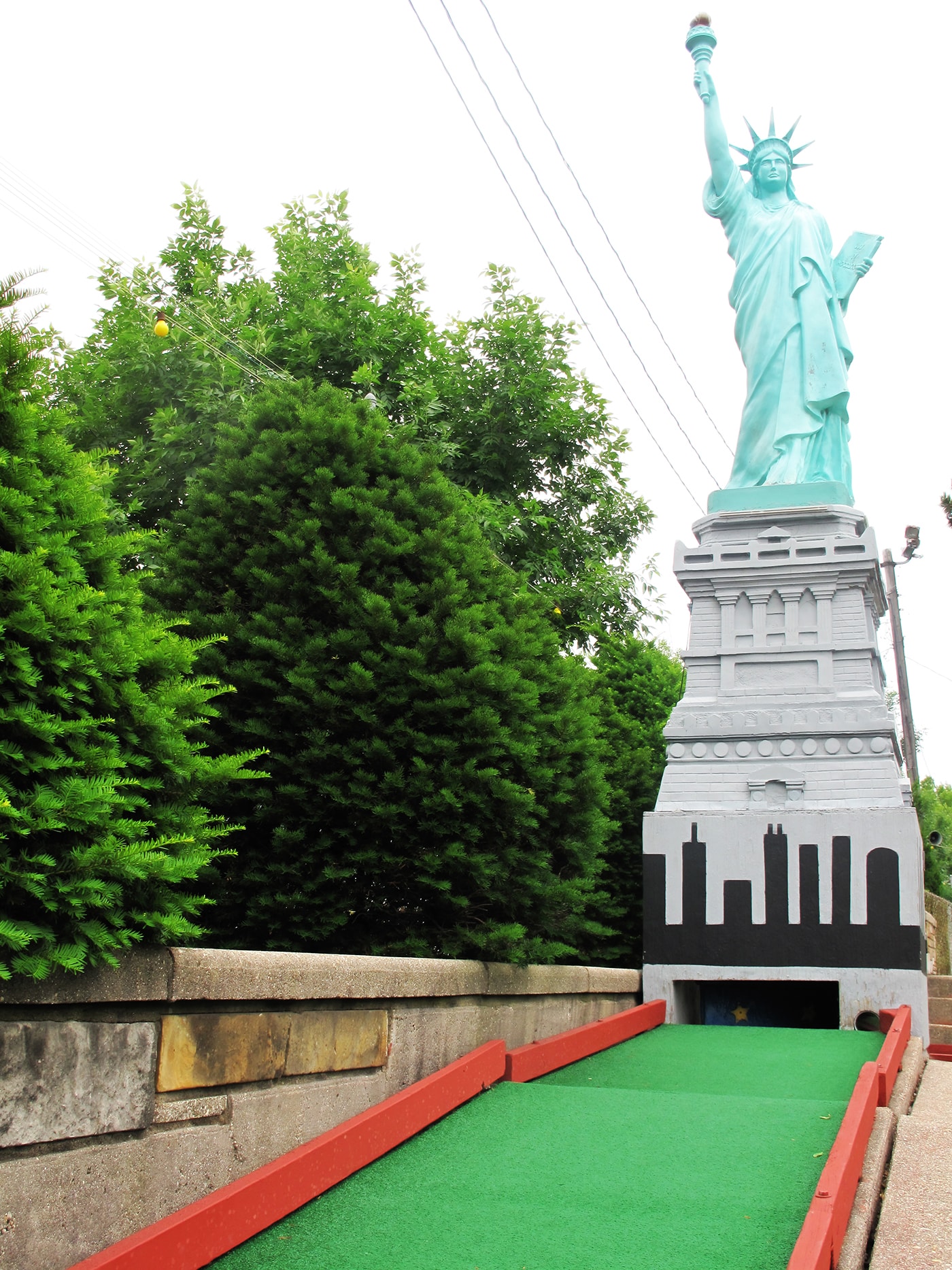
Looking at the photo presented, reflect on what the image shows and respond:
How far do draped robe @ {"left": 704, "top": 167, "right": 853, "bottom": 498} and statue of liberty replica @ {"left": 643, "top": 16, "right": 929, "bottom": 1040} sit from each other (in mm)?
23

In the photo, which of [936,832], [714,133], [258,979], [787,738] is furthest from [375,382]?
[936,832]

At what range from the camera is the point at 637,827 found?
1116cm

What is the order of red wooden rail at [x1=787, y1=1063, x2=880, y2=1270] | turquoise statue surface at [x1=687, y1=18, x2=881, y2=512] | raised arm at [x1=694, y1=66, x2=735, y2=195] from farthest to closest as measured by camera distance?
raised arm at [x1=694, y1=66, x2=735, y2=195] → turquoise statue surface at [x1=687, y1=18, x2=881, y2=512] → red wooden rail at [x1=787, y1=1063, x2=880, y2=1270]

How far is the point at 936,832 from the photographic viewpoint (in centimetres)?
2217

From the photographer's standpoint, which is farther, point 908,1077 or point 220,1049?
point 908,1077

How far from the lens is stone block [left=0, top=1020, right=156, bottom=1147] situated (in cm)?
271

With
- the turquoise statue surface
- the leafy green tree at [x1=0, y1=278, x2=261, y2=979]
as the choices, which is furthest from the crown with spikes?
the leafy green tree at [x1=0, y1=278, x2=261, y2=979]

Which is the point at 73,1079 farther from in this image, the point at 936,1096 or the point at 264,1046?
the point at 936,1096

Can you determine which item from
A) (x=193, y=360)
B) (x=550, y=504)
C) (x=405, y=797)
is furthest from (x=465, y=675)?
(x=550, y=504)

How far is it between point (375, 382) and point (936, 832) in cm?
1514

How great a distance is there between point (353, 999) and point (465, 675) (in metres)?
1.85

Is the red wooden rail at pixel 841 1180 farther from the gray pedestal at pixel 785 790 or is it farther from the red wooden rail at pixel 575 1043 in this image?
the gray pedestal at pixel 785 790

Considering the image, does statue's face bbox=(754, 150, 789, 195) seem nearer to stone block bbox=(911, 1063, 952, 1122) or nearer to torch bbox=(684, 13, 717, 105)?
torch bbox=(684, 13, 717, 105)

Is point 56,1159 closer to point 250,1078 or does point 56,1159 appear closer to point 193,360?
point 250,1078
